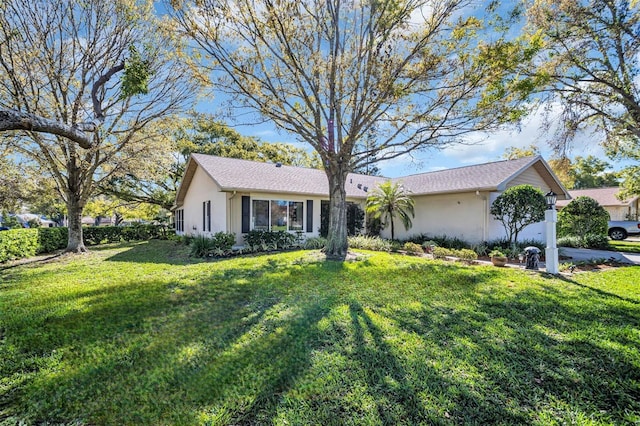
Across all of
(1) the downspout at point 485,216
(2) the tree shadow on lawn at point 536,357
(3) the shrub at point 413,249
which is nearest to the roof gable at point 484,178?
(1) the downspout at point 485,216

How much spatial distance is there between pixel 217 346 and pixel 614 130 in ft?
56.9

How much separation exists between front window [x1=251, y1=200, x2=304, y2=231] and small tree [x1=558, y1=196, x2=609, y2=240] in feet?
40.2

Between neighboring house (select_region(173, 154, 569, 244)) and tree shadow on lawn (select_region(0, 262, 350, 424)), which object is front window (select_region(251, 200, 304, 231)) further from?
tree shadow on lawn (select_region(0, 262, 350, 424))

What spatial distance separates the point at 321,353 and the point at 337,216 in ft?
24.0

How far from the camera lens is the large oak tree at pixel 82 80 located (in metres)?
9.43

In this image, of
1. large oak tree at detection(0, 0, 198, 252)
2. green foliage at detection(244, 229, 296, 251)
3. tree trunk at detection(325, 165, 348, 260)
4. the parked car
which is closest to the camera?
large oak tree at detection(0, 0, 198, 252)

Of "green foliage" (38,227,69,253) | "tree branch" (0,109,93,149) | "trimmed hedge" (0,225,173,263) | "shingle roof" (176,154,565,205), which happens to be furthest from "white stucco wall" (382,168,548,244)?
"green foliage" (38,227,69,253)

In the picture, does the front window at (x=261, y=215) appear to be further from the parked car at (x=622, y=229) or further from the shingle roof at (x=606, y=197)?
the shingle roof at (x=606, y=197)

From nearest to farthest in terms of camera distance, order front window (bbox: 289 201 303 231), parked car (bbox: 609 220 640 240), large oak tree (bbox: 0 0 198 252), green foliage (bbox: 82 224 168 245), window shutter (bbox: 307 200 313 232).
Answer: large oak tree (bbox: 0 0 198 252) → front window (bbox: 289 201 303 231) → window shutter (bbox: 307 200 313 232) → green foliage (bbox: 82 224 168 245) → parked car (bbox: 609 220 640 240)

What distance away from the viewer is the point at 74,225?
12.4 metres

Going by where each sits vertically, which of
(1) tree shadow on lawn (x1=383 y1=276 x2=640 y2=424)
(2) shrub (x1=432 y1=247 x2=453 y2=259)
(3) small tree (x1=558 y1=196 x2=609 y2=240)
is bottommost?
(1) tree shadow on lawn (x1=383 y1=276 x2=640 y2=424)

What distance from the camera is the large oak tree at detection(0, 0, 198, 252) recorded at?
9.43m

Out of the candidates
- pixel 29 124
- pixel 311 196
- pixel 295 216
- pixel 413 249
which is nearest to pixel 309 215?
pixel 295 216

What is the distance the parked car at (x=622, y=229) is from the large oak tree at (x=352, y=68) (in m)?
18.5
